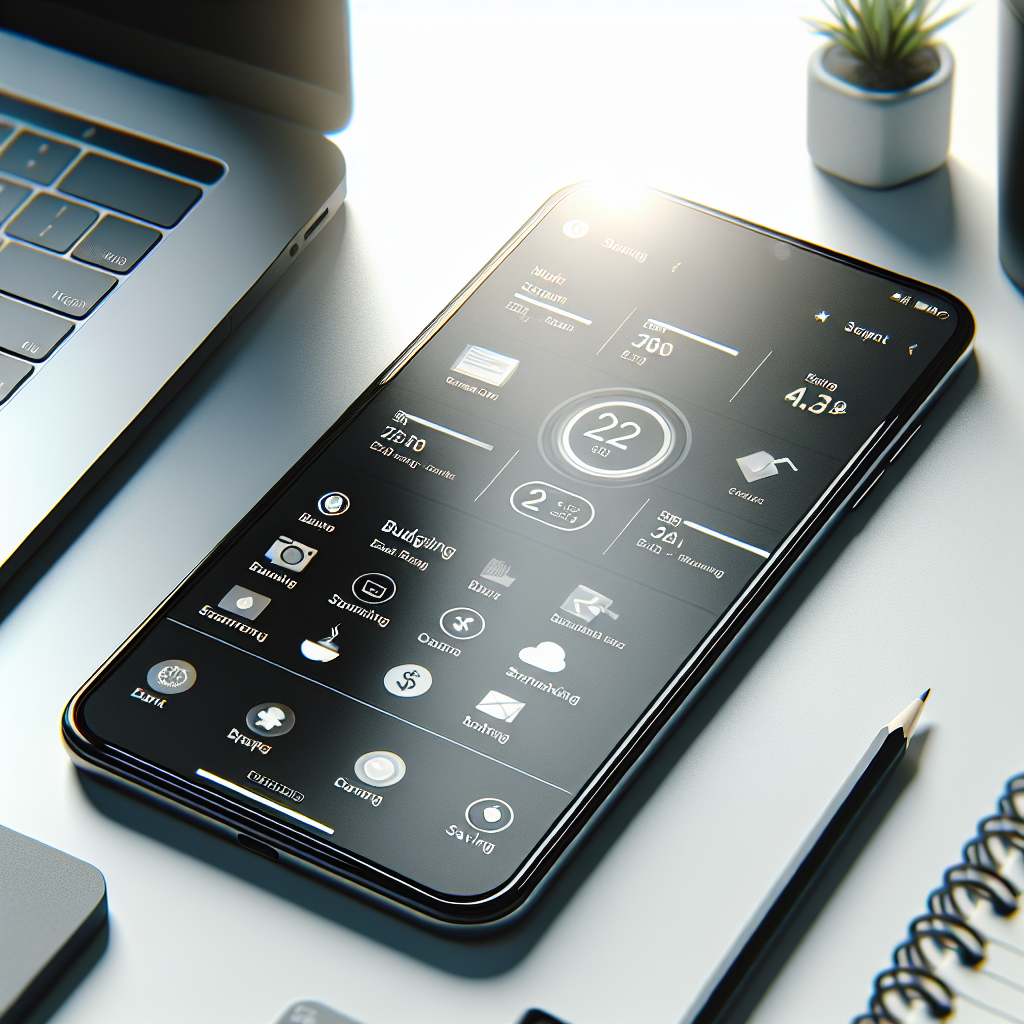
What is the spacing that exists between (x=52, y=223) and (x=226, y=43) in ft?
0.43

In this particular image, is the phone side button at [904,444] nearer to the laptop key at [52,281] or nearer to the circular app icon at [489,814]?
the circular app icon at [489,814]

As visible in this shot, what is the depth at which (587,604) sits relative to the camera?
510 mm

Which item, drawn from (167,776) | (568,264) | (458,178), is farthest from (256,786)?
(458,178)

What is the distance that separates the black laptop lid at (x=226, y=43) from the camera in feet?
2.13

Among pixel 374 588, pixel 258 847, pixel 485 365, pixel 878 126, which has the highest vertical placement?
pixel 878 126

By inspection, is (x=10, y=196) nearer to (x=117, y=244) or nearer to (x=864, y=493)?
(x=117, y=244)

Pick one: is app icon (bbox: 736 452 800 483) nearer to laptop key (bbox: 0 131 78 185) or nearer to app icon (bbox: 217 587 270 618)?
app icon (bbox: 217 587 270 618)

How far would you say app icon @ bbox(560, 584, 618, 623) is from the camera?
0.51 metres

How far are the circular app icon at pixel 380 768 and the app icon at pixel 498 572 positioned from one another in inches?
3.3

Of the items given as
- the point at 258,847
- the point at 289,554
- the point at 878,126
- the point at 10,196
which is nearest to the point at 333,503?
the point at 289,554

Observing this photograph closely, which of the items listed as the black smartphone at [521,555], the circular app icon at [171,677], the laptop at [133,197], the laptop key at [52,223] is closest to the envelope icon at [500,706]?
the black smartphone at [521,555]

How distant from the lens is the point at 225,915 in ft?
1.49

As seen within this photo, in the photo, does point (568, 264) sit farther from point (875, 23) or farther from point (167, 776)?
point (167, 776)

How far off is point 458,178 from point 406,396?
0.21 m
